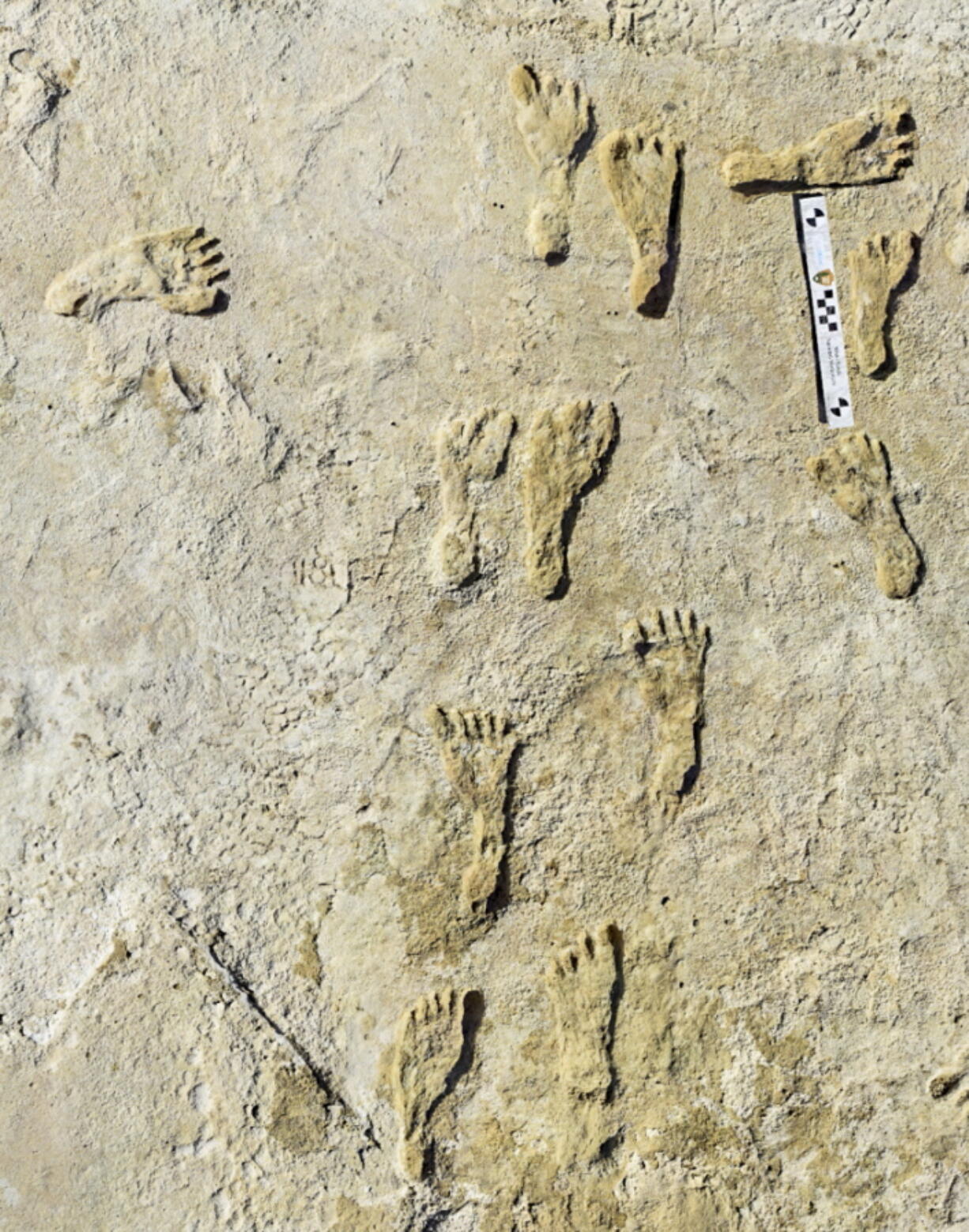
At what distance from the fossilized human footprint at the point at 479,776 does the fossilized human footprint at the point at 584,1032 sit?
33 centimetres

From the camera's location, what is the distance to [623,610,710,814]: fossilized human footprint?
321 cm

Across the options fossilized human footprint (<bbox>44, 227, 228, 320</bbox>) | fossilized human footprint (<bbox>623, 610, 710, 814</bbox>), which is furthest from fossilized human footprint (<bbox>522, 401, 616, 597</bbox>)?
fossilized human footprint (<bbox>44, 227, 228, 320</bbox>)

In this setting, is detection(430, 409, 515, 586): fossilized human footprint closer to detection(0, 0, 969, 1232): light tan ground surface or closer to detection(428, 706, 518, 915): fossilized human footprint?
detection(0, 0, 969, 1232): light tan ground surface

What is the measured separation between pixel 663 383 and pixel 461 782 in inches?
54.9

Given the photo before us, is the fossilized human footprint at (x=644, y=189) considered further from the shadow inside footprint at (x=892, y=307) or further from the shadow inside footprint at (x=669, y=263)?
the shadow inside footprint at (x=892, y=307)

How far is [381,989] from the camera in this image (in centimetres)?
319

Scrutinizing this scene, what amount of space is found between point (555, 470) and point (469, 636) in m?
0.58

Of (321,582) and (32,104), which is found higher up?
(32,104)

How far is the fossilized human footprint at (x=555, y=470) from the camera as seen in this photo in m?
3.17

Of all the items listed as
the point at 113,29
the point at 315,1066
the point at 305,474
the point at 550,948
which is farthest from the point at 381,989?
the point at 113,29

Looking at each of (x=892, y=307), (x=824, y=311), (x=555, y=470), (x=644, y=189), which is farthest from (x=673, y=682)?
(x=644, y=189)

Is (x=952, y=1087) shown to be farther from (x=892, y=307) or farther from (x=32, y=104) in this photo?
(x=32, y=104)

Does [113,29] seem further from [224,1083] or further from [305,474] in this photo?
[224,1083]

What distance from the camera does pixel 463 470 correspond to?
318cm
